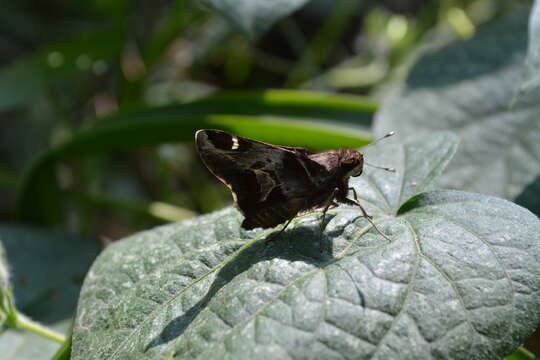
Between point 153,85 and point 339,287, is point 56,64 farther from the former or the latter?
point 339,287

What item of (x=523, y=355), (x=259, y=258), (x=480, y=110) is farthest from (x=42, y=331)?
(x=480, y=110)

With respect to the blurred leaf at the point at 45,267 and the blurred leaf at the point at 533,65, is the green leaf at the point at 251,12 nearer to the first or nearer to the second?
the blurred leaf at the point at 533,65

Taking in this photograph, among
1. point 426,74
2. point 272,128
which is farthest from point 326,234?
point 426,74

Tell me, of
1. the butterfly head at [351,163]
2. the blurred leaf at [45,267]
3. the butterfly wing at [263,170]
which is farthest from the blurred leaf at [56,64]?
the butterfly head at [351,163]

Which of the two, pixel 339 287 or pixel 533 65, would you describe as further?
pixel 533 65

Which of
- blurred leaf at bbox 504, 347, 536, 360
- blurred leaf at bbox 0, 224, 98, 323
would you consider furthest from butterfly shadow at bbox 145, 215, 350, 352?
blurred leaf at bbox 0, 224, 98, 323
